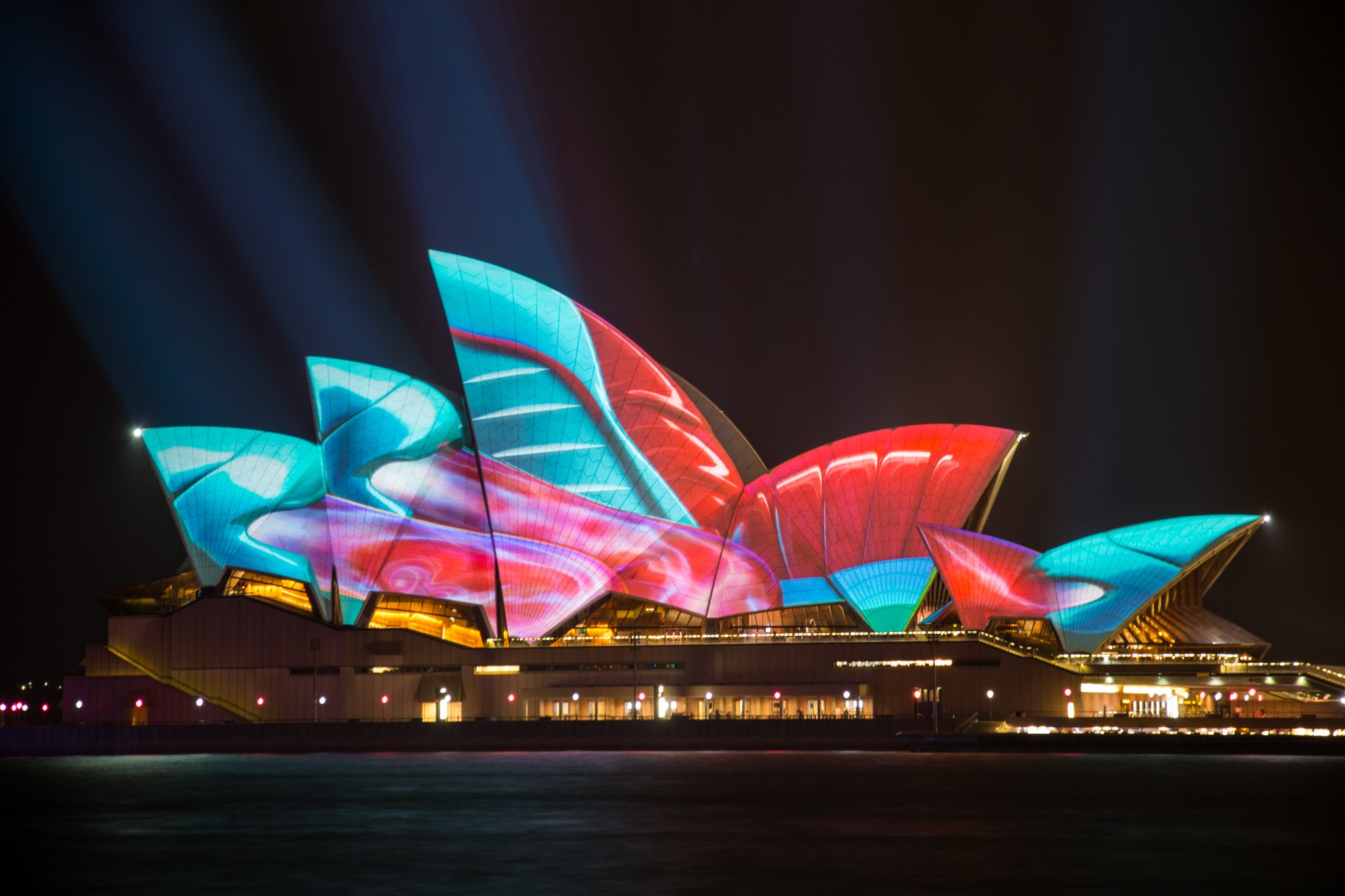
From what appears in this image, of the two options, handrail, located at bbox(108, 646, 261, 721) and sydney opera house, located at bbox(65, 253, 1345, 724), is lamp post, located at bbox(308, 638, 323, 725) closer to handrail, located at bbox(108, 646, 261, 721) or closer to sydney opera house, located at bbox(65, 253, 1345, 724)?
sydney opera house, located at bbox(65, 253, 1345, 724)

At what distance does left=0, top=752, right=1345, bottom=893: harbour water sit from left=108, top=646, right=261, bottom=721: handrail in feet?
54.4

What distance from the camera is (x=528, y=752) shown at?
66.2 meters

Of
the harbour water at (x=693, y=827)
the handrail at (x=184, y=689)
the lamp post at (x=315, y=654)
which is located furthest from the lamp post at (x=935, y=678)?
the handrail at (x=184, y=689)

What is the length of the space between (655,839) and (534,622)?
1558 inches

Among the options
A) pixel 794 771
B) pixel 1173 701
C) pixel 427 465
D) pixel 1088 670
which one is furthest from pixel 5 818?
pixel 1173 701

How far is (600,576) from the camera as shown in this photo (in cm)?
7081

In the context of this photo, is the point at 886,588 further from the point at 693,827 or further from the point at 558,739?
the point at 693,827

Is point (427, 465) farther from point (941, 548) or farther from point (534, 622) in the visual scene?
point (941, 548)

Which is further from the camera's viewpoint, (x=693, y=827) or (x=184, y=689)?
(x=184, y=689)

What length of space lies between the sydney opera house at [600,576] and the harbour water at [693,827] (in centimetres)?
1467

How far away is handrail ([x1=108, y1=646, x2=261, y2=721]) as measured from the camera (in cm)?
7138

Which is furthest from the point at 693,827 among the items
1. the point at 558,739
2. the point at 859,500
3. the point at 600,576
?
the point at 859,500

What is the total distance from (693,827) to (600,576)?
3664cm

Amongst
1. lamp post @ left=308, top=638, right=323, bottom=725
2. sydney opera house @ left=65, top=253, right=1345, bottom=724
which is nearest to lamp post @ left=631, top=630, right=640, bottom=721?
sydney opera house @ left=65, top=253, right=1345, bottom=724
